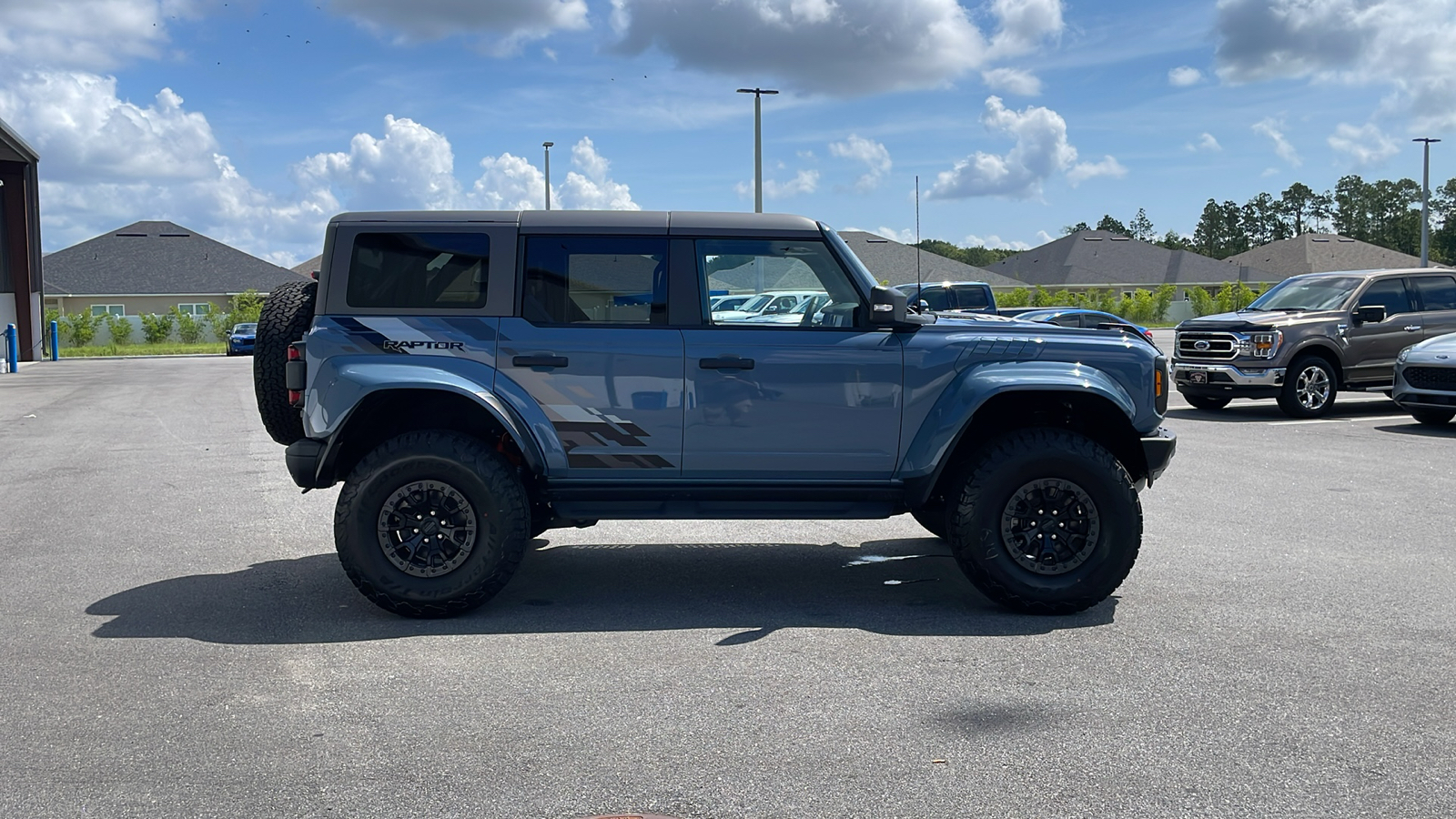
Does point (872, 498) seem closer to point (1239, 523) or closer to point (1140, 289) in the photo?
point (1239, 523)

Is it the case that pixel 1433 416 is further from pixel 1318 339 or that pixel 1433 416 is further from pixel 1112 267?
pixel 1112 267

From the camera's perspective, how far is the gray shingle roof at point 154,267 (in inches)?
2388

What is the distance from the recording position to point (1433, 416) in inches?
602

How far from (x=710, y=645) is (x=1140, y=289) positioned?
57.1 m

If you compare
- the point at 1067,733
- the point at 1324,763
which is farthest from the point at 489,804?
the point at 1324,763

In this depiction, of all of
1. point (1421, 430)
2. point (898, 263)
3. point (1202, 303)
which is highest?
point (898, 263)

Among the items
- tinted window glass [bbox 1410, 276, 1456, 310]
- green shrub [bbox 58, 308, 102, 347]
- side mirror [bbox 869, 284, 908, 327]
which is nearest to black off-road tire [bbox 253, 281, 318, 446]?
side mirror [bbox 869, 284, 908, 327]

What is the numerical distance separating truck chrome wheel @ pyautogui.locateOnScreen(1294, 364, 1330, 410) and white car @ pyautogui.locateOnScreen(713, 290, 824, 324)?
474 inches

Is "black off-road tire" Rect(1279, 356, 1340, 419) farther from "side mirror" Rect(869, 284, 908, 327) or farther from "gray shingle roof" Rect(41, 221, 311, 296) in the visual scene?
"gray shingle roof" Rect(41, 221, 311, 296)

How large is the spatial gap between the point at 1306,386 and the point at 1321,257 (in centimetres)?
5528

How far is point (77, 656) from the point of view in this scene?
555cm

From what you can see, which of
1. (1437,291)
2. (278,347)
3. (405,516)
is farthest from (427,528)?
(1437,291)

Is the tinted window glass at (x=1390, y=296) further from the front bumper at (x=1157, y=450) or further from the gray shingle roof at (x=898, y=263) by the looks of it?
the gray shingle roof at (x=898, y=263)

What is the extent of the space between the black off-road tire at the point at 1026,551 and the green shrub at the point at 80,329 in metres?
55.3
